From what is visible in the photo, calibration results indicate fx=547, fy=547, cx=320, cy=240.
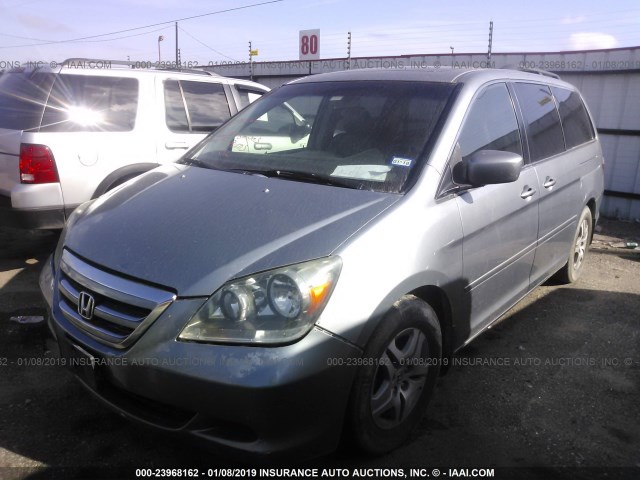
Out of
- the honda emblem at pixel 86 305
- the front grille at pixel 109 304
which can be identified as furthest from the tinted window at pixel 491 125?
the honda emblem at pixel 86 305

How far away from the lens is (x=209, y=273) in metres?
2.13

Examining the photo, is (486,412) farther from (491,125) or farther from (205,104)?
(205,104)

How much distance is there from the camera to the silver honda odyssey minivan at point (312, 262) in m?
2.04

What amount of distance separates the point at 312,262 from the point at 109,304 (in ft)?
2.81

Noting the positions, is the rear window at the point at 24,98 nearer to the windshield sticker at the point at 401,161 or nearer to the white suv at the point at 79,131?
the white suv at the point at 79,131

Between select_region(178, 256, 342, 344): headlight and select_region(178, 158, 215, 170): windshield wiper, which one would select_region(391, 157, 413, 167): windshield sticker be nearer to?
select_region(178, 256, 342, 344): headlight

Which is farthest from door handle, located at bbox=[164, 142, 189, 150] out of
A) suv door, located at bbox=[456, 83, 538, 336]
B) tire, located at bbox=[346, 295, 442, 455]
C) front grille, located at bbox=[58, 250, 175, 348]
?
tire, located at bbox=[346, 295, 442, 455]

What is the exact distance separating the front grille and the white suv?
252 cm

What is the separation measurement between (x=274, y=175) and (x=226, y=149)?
2.07 ft

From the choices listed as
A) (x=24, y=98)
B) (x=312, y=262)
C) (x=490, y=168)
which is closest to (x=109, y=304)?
(x=312, y=262)

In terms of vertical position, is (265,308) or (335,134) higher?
(335,134)

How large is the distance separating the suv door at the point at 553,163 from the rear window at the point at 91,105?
3.56 m

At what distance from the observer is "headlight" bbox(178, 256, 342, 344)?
2.02 m

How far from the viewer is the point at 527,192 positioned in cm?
346
